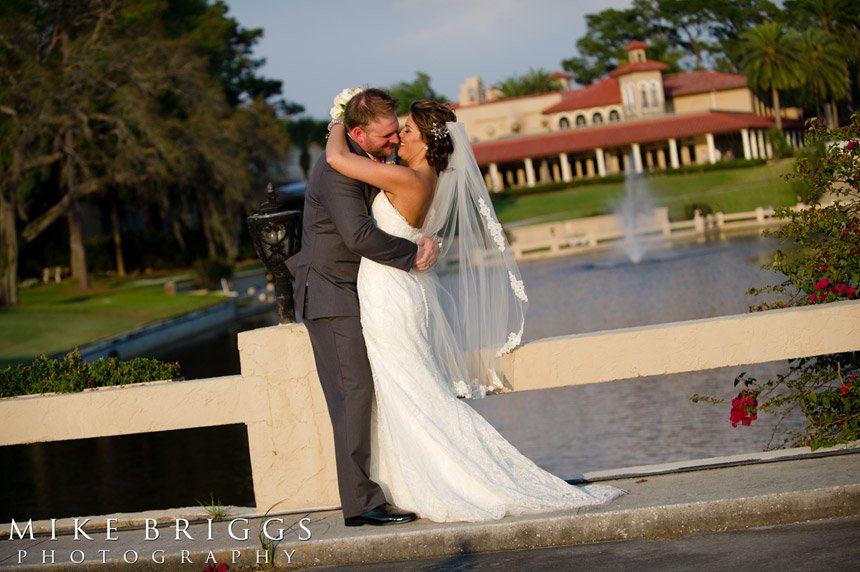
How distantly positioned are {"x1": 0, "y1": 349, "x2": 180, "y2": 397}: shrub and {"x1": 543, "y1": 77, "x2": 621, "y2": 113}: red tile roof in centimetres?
8494

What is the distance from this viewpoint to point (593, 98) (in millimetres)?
91438

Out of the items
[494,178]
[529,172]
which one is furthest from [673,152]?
[494,178]

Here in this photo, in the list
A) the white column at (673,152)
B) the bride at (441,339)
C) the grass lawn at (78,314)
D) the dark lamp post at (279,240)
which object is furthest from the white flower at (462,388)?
the white column at (673,152)

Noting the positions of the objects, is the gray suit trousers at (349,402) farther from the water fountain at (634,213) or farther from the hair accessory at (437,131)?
the water fountain at (634,213)

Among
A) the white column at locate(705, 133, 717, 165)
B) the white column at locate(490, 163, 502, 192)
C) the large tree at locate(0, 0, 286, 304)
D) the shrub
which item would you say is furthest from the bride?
the white column at locate(705, 133, 717, 165)

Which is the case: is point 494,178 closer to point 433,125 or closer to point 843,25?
point 843,25

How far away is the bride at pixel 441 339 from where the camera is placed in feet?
19.2

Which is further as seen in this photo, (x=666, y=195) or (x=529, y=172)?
(x=529, y=172)

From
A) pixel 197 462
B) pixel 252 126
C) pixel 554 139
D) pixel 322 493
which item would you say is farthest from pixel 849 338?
pixel 554 139

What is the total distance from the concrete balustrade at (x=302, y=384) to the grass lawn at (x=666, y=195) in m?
49.7

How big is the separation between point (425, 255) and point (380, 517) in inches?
52.1

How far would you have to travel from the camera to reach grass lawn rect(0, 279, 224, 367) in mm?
26609

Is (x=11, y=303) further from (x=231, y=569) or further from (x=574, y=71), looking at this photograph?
(x=574, y=71)

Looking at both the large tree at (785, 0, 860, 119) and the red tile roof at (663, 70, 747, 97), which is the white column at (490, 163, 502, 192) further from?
the large tree at (785, 0, 860, 119)
